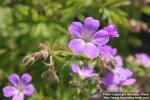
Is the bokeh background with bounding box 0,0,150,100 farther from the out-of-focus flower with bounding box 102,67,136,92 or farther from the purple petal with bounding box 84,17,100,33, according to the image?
the purple petal with bounding box 84,17,100,33

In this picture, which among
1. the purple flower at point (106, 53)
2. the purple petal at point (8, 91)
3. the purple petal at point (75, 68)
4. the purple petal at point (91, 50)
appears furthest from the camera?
the purple petal at point (75, 68)

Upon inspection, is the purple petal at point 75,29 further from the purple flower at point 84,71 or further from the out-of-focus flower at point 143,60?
the out-of-focus flower at point 143,60

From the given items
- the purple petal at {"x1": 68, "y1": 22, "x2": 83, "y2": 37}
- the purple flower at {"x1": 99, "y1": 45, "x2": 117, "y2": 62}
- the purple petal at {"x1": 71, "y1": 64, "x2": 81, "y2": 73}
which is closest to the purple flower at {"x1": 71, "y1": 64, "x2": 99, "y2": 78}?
the purple petal at {"x1": 71, "y1": 64, "x2": 81, "y2": 73}

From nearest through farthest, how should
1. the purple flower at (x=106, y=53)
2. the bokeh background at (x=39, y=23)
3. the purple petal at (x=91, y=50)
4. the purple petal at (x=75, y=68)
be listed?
the purple petal at (x=91, y=50)
the purple flower at (x=106, y=53)
the purple petal at (x=75, y=68)
the bokeh background at (x=39, y=23)

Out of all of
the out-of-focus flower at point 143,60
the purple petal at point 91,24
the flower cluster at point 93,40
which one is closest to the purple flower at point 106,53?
the flower cluster at point 93,40

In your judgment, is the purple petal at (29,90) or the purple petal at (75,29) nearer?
the purple petal at (75,29)

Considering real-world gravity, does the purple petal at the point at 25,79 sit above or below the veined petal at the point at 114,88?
above

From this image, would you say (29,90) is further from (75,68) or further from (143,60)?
(143,60)
